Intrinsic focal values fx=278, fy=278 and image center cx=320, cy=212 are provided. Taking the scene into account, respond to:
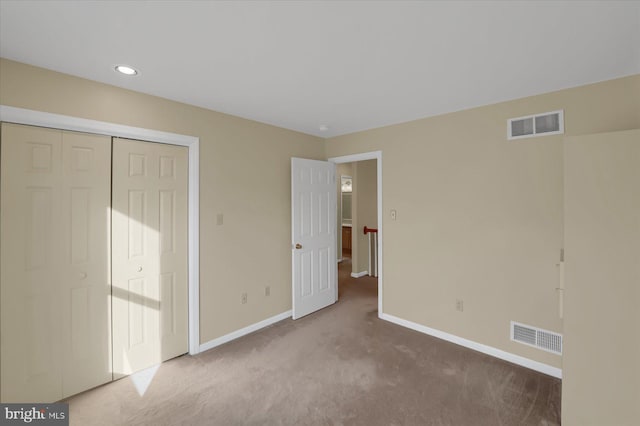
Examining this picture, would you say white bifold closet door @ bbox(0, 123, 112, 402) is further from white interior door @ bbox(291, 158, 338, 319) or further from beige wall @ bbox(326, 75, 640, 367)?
beige wall @ bbox(326, 75, 640, 367)

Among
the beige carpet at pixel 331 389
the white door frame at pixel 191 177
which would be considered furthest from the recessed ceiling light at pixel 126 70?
the beige carpet at pixel 331 389

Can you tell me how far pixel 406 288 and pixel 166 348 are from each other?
2.63 metres

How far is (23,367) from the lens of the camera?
6.37ft

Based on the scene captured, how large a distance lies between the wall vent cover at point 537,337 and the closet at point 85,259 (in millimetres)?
3166

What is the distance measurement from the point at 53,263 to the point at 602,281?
3642 mm

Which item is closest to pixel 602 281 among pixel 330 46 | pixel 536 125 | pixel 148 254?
pixel 536 125

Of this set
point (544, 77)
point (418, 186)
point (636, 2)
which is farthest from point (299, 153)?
point (636, 2)

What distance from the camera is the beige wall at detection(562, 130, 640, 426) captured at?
155 cm

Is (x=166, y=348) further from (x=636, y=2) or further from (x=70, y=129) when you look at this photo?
(x=636, y=2)

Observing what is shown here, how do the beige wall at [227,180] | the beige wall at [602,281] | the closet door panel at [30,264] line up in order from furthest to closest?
1. the beige wall at [227,180]
2. the closet door panel at [30,264]
3. the beige wall at [602,281]

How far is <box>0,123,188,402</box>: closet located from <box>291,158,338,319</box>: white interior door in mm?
1338

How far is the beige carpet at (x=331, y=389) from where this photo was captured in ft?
6.40

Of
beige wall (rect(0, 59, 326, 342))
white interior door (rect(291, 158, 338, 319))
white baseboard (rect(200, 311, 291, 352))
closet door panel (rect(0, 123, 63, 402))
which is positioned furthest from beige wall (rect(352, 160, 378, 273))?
closet door panel (rect(0, 123, 63, 402))

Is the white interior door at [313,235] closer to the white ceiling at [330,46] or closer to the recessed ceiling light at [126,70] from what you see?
the white ceiling at [330,46]
